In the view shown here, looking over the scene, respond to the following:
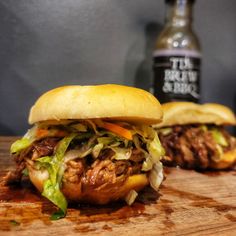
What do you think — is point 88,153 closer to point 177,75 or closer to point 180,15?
point 177,75

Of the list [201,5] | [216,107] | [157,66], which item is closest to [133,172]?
[216,107]

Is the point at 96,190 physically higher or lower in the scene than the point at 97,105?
lower

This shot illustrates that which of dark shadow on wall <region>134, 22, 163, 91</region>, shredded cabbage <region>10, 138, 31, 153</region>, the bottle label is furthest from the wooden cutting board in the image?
dark shadow on wall <region>134, 22, 163, 91</region>

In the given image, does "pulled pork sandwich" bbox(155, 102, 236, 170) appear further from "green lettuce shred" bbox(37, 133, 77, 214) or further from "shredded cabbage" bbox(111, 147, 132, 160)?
"green lettuce shred" bbox(37, 133, 77, 214)

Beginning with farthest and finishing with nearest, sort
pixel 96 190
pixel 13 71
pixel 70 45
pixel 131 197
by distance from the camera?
pixel 70 45 < pixel 13 71 < pixel 131 197 < pixel 96 190

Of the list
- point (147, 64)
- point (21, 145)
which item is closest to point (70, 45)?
point (147, 64)

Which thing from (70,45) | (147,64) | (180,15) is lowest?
(147,64)
